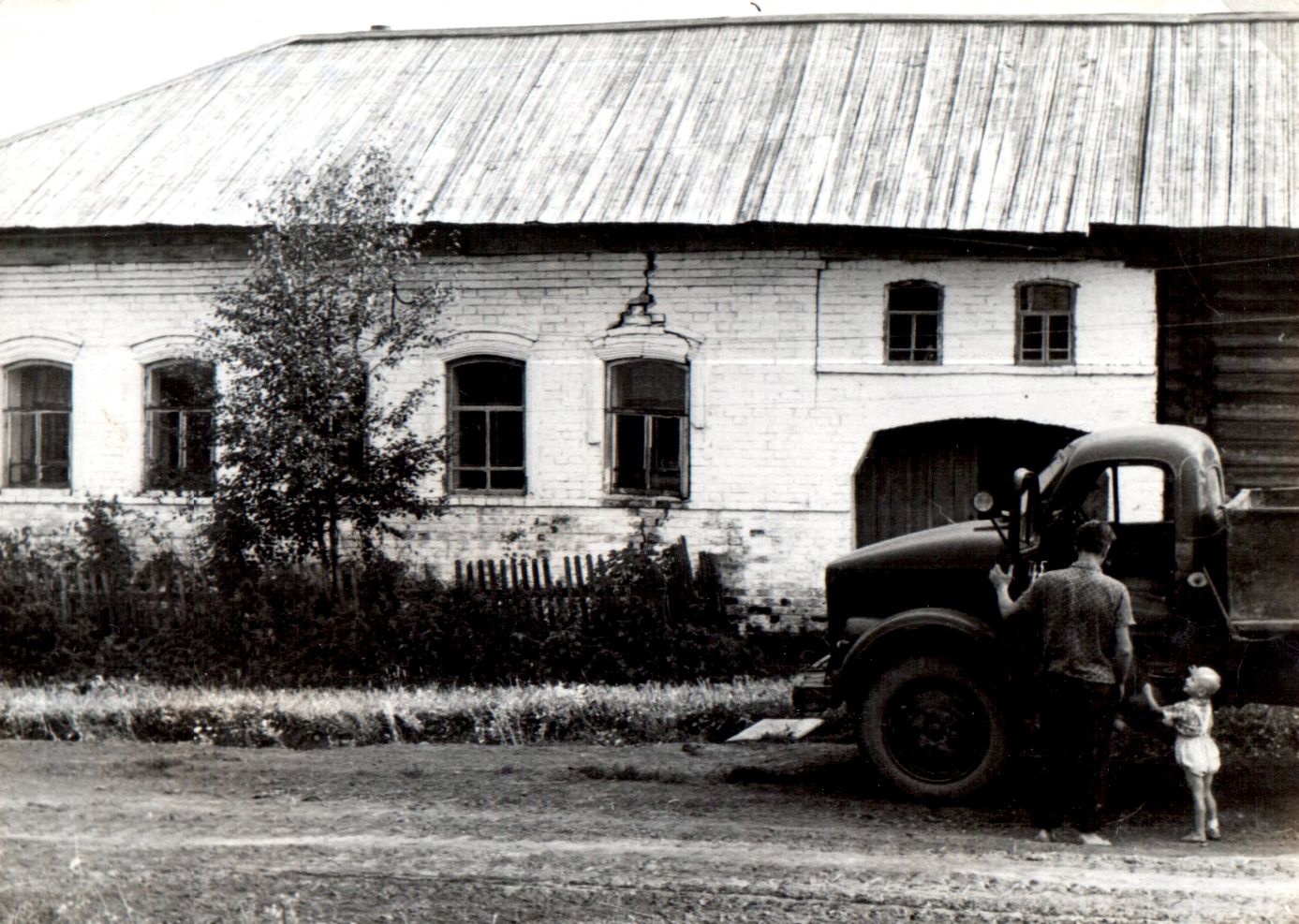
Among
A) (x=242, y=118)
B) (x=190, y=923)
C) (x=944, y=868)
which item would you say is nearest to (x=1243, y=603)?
(x=944, y=868)

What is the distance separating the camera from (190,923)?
5215 mm

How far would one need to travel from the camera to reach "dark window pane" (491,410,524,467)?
14055mm

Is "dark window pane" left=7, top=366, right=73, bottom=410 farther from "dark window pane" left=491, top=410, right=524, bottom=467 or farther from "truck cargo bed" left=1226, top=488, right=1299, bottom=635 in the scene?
"truck cargo bed" left=1226, top=488, right=1299, bottom=635

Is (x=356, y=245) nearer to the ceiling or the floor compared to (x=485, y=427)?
nearer to the ceiling

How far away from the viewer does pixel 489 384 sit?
14.1 metres

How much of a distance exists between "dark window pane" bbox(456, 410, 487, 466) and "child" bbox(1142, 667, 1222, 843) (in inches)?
347

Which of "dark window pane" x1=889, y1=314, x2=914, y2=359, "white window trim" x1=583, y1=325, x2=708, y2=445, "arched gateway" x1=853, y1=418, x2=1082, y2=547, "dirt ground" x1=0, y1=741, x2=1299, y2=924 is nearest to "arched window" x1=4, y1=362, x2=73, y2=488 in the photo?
"white window trim" x1=583, y1=325, x2=708, y2=445

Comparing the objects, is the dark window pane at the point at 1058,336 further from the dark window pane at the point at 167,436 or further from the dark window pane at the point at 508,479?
the dark window pane at the point at 167,436

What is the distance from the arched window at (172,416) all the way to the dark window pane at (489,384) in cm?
254

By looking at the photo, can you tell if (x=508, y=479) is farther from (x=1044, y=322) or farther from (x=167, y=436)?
(x=1044, y=322)

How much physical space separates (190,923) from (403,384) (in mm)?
9154

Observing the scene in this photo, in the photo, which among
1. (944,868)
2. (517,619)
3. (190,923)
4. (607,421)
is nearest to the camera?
(190,923)

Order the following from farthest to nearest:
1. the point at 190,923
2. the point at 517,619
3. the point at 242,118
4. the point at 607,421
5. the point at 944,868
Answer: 1. the point at 242,118
2. the point at 607,421
3. the point at 517,619
4. the point at 944,868
5. the point at 190,923

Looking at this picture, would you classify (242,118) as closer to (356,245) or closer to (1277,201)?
(356,245)
